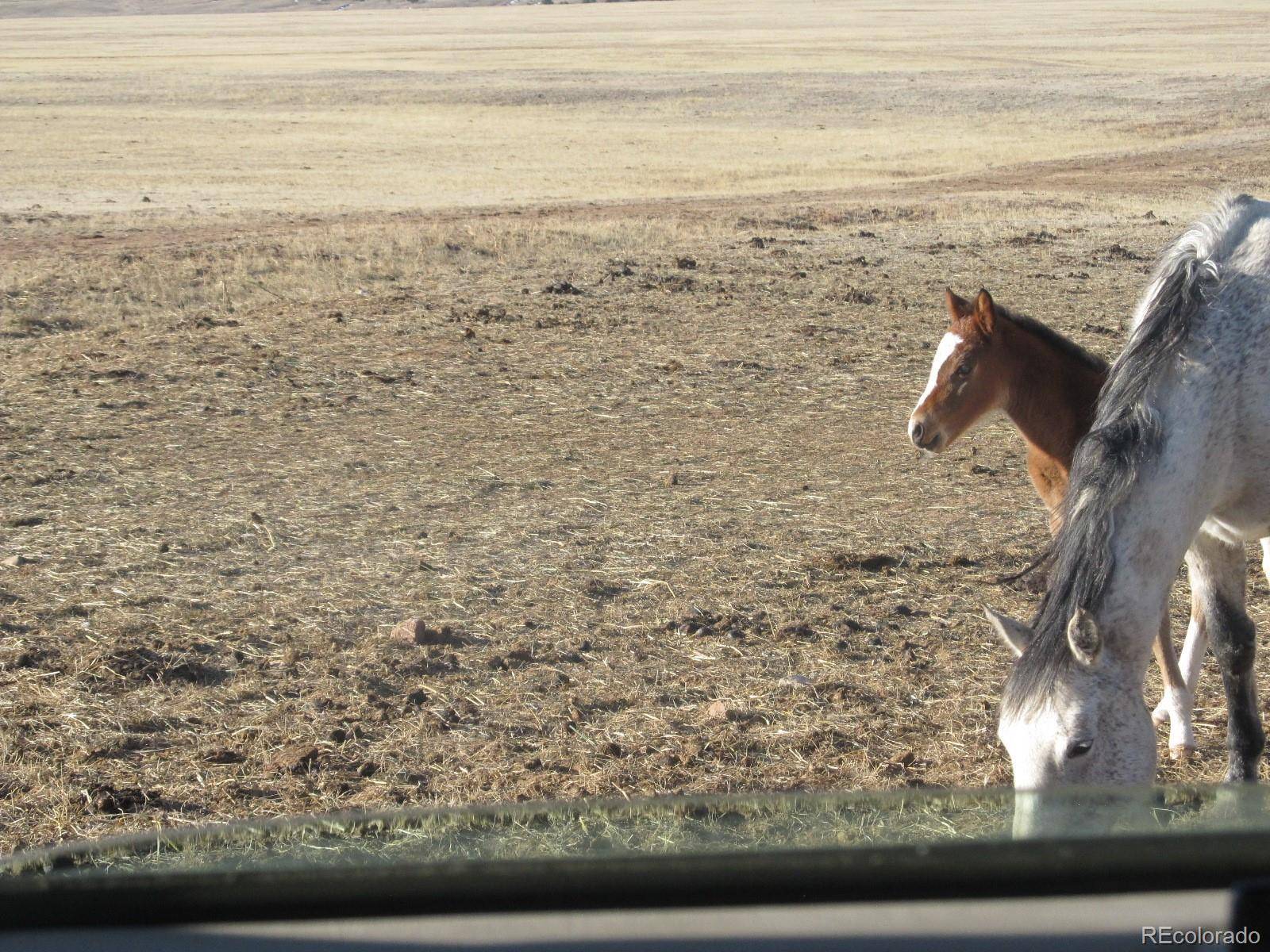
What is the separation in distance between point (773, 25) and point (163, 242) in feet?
216

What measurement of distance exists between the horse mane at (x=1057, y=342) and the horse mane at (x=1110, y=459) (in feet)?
4.29

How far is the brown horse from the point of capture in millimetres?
4891

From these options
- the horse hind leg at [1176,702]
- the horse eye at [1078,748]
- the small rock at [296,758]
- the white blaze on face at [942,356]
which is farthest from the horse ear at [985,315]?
the small rock at [296,758]

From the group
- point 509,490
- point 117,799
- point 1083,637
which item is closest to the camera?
point 1083,637

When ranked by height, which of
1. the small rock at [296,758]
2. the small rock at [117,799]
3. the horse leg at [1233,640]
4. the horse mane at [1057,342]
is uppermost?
the horse mane at [1057,342]

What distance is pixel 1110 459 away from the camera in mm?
3055

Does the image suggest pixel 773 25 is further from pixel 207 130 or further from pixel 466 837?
pixel 466 837

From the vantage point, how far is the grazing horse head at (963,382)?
16.5 ft

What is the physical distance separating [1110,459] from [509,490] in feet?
12.2

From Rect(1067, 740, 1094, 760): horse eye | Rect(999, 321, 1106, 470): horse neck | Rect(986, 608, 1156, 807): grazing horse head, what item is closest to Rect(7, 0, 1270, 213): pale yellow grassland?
Rect(999, 321, 1106, 470): horse neck

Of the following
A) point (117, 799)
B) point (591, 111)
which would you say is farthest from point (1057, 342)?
point (591, 111)

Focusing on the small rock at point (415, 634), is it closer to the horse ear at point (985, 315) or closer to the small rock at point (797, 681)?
the small rock at point (797, 681)

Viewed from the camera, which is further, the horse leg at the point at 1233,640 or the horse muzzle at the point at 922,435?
the horse muzzle at the point at 922,435

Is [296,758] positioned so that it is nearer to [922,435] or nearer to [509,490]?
[509,490]
